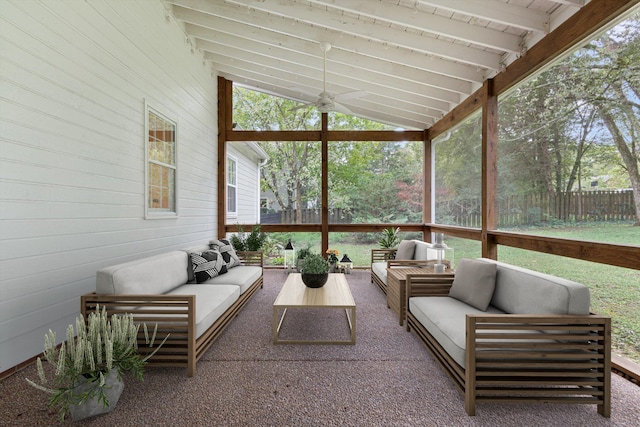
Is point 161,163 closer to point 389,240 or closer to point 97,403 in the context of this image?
point 97,403

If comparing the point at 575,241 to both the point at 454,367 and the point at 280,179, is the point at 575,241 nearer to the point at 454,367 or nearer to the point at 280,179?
the point at 454,367

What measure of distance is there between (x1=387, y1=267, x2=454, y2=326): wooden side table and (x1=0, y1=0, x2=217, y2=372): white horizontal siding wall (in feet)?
10.7

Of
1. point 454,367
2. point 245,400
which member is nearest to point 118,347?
point 245,400

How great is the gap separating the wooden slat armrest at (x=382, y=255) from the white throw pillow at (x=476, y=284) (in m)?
2.44

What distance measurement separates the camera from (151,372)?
239 cm

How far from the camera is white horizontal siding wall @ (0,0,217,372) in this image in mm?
2307

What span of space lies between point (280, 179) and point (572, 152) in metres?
6.11

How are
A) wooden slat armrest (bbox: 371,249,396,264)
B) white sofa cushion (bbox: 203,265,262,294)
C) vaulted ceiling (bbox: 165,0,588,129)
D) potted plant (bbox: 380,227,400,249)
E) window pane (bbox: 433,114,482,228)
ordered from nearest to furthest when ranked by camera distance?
vaulted ceiling (bbox: 165,0,588,129), white sofa cushion (bbox: 203,265,262,294), window pane (bbox: 433,114,482,228), wooden slat armrest (bbox: 371,249,396,264), potted plant (bbox: 380,227,400,249)

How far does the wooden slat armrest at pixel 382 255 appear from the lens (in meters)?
5.49

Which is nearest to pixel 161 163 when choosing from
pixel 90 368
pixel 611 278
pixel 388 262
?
pixel 90 368

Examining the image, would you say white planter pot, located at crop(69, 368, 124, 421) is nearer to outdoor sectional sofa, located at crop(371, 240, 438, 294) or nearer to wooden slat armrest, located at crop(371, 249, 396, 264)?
outdoor sectional sofa, located at crop(371, 240, 438, 294)

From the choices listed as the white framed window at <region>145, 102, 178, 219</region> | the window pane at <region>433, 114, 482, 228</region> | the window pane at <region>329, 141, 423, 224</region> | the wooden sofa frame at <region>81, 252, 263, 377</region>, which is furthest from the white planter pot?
the window pane at <region>329, 141, 423, 224</region>

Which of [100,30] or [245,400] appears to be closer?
[245,400]

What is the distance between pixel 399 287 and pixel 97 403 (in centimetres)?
282
